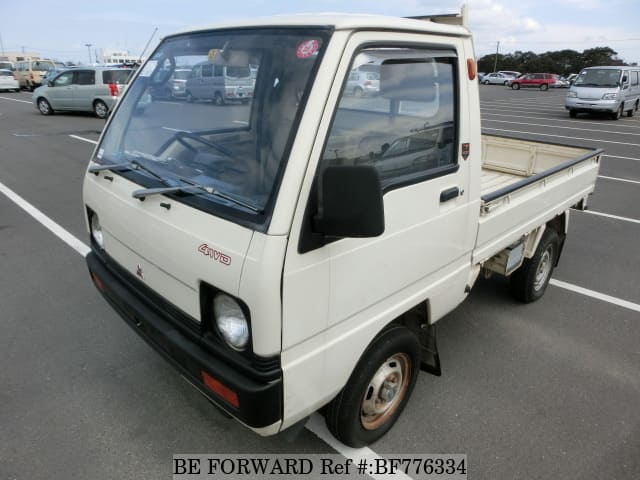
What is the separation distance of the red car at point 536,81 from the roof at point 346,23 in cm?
4187

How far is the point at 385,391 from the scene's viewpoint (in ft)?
8.39

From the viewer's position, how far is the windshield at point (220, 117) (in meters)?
1.84

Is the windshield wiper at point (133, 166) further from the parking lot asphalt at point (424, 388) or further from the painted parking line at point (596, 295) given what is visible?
the painted parking line at point (596, 295)

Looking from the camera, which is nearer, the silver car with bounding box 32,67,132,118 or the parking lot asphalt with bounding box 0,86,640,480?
the parking lot asphalt with bounding box 0,86,640,480

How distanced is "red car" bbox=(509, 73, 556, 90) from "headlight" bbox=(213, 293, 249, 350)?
141ft

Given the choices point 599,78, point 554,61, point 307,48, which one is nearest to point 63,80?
point 307,48

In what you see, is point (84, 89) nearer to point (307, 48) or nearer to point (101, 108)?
point (101, 108)

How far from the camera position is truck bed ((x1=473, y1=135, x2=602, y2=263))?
2973 millimetres

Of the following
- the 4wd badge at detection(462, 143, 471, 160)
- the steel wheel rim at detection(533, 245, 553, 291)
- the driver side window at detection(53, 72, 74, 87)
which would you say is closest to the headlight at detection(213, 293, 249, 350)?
the 4wd badge at detection(462, 143, 471, 160)

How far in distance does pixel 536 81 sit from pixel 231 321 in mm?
43495

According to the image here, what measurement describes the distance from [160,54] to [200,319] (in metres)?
1.68

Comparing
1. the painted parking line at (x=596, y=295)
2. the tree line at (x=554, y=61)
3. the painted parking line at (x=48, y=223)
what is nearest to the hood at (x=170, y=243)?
the painted parking line at (x=48, y=223)

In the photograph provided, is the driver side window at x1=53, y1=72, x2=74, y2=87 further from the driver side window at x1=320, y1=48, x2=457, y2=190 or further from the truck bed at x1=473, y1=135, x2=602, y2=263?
the driver side window at x1=320, y1=48, x2=457, y2=190

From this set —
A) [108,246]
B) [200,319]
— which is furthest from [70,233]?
[200,319]
